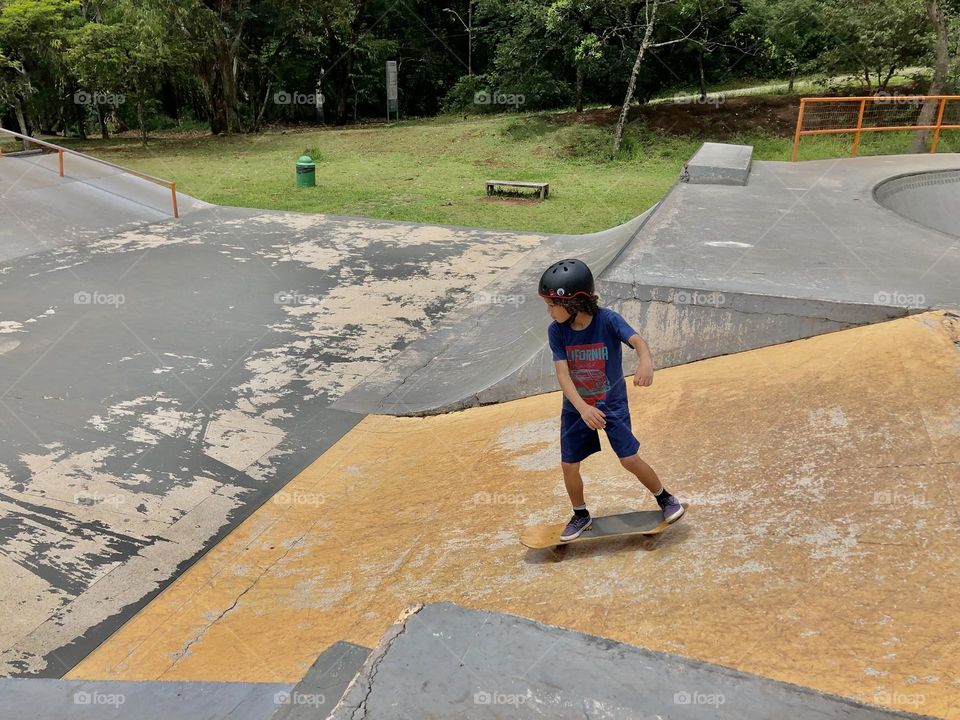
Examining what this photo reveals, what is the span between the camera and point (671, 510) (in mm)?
3949

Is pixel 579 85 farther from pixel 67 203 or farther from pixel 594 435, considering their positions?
pixel 594 435

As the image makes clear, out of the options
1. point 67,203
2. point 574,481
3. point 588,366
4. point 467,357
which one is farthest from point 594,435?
point 67,203

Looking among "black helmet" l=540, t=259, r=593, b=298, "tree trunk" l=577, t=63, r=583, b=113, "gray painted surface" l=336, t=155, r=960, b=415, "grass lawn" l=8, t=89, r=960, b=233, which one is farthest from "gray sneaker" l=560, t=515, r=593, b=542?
"tree trunk" l=577, t=63, r=583, b=113

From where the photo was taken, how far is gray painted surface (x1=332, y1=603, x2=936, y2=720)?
2221 millimetres

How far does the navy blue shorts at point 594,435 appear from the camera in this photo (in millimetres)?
3811

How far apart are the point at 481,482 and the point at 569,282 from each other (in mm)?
2331

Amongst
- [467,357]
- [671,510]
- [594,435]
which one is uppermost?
[594,435]

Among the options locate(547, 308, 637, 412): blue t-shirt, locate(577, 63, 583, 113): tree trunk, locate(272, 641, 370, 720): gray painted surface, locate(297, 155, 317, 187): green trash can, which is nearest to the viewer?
locate(272, 641, 370, 720): gray painted surface

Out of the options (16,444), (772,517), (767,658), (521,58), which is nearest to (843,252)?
(772,517)

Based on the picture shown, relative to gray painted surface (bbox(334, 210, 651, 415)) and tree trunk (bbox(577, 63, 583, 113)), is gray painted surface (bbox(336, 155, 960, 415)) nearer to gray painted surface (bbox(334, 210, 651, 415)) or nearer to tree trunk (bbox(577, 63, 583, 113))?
gray painted surface (bbox(334, 210, 651, 415))

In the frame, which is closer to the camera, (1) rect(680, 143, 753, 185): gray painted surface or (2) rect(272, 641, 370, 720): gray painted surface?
(2) rect(272, 641, 370, 720): gray painted surface

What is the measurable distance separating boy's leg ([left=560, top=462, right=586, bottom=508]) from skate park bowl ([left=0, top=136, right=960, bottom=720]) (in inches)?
11.9

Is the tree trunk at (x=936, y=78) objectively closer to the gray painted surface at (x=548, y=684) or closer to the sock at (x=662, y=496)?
the sock at (x=662, y=496)

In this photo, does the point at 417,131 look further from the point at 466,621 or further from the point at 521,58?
the point at 466,621
